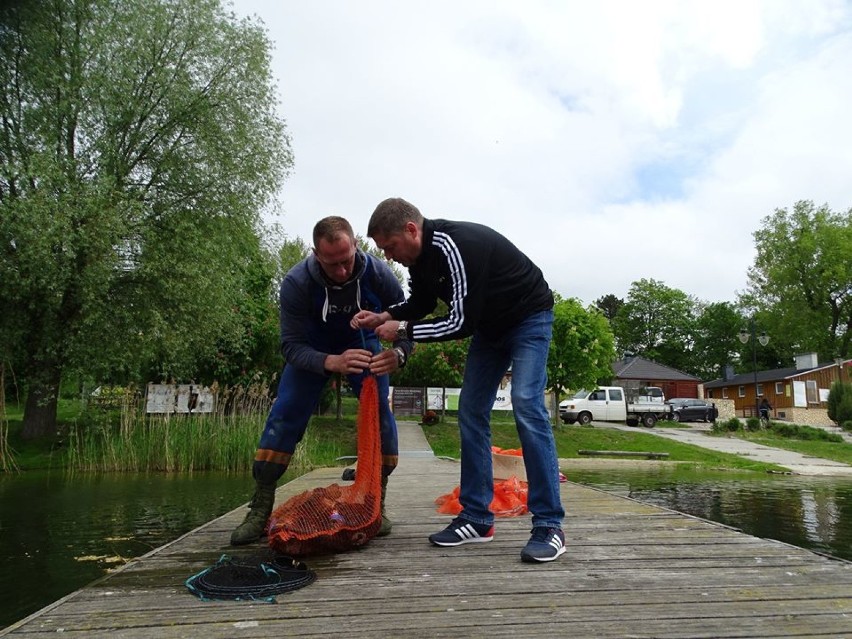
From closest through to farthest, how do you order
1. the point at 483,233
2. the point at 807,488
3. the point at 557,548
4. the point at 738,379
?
the point at 557,548, the point at 483,233, the point at 807,488, the point at 738,379

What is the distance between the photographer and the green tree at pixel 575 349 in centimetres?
2130

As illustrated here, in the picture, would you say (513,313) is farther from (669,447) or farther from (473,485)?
(669,447)

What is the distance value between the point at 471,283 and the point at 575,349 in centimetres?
1902

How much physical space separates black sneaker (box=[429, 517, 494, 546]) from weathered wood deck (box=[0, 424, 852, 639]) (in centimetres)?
6

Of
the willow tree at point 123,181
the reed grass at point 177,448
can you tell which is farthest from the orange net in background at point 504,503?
the willow tree at point 123,181

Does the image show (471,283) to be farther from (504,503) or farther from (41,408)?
(41,408)

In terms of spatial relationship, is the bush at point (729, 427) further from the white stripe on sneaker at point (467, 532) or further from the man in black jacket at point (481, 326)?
the white stripe on sneaker at point (467, 532)

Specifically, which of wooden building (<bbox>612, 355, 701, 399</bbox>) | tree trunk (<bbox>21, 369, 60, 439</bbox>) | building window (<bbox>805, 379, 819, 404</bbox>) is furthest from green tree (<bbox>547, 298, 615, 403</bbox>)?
wooden building (<bbox>612, 355, 701, 399</bbox>)

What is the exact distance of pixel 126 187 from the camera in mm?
15094

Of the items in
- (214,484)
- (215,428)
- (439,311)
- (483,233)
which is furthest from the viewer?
(439,311)

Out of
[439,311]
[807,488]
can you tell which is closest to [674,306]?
[439,311]

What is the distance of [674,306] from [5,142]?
2663 inches

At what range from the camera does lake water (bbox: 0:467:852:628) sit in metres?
4.70

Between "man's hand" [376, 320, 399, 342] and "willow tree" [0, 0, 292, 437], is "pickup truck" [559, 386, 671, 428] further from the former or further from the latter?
"man's hand" [376, 320, 399, 342]
